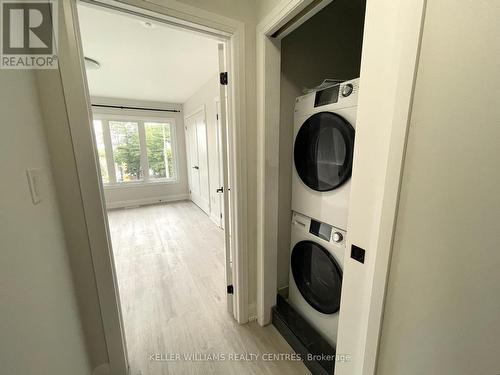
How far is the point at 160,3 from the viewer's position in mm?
1055

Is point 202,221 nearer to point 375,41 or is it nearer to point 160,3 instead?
point 160,3

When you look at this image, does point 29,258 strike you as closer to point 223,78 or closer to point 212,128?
point 223,78

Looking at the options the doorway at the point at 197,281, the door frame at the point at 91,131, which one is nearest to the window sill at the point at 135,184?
the doorway at the point at 197,281

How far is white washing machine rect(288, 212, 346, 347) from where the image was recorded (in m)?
1.21

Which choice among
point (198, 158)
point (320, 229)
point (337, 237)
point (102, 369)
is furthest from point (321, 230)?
point (198, 158)

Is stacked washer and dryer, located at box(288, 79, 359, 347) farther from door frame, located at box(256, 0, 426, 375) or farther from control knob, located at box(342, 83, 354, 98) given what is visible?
door frame, located at box(256, 0, 426, 375)

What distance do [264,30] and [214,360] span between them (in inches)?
85.9

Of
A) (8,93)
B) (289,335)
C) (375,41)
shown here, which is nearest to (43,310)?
(8,93)

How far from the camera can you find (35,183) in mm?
774

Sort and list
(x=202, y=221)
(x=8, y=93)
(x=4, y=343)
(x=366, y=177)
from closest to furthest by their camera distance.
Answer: (x=4, y=343), (x=8, y=93), (x=366, y=177), (x=202, y=221)

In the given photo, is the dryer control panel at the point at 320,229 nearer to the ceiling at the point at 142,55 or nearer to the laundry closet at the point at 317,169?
the laundry closet at the point at 317,169

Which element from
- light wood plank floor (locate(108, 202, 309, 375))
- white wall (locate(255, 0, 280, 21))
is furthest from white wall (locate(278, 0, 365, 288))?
light wood plank floor (locate(108, 202, 309, 375))

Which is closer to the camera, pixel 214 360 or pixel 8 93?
pixel 8 93

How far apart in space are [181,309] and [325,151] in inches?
71.1
